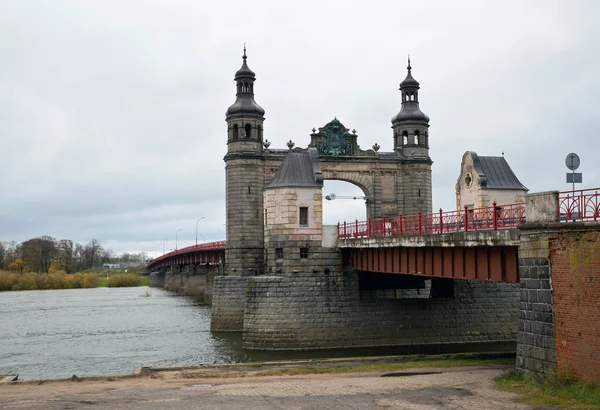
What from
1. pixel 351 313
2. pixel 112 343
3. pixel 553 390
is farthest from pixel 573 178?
pixel 112 343

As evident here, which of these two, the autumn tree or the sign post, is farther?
the autumn tree

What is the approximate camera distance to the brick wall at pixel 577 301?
62.8 ft

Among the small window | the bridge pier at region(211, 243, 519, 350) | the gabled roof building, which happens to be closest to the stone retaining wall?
the bridge pier at region(211, 243, 519, 350)

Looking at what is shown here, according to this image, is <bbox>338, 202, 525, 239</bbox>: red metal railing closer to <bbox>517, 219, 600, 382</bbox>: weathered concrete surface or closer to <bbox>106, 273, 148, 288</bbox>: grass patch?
<bbox>517, 219, 600, 382</bbox>: weathered concrete surface

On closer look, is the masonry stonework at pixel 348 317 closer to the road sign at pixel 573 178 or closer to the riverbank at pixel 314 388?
the riverbank at pixel 314 388

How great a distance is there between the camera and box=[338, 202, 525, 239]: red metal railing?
24.5 m

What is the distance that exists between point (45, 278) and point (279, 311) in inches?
3869

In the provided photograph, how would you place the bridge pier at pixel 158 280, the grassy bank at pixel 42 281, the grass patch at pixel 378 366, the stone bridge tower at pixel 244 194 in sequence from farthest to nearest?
the bridge pier at pixel 158 280 → the grassy bank at pixel 42 281 → the stone bridge tower at pixel 244 194 → the grass patch at pixel 378 366

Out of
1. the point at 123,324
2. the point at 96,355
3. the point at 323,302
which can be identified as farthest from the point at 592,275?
the point at 123,324

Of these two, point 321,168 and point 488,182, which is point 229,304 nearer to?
point 321,168

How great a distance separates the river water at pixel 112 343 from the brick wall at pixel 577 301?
18.9m

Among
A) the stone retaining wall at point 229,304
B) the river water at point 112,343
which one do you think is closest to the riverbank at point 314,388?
the river water at point 112,343

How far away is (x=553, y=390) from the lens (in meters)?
19.6

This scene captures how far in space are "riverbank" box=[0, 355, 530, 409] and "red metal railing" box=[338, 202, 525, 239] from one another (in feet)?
18.4
